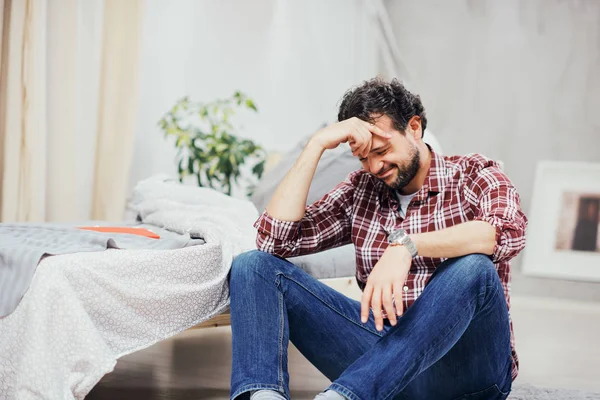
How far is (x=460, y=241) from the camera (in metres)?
1.32

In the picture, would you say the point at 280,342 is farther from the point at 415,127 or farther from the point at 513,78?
the point at 513,78

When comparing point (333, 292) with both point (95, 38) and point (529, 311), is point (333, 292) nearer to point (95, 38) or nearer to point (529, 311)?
point (529, 311)

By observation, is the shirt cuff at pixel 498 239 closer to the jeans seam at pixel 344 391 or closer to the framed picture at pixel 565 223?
the jeans seam at pixel 344 391

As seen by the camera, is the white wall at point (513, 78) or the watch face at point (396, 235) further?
the white wall at point (513, 78)

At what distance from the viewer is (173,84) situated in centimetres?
→ 429

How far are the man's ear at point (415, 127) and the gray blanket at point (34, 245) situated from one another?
624mm

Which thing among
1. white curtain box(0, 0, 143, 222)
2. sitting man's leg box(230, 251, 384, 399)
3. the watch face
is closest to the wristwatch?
the watch face

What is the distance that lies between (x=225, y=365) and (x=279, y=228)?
3.40 feet

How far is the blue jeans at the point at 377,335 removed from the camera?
1.27 m

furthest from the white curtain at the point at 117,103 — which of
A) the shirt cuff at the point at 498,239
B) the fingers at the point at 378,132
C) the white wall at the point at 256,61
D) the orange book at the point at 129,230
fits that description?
the shirt cuff at the point at 498,239

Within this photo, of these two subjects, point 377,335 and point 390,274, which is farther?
point 377,335

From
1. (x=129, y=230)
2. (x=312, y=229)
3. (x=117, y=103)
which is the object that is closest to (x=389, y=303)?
(x=312, y=229)

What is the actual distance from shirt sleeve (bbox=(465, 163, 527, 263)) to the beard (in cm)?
13

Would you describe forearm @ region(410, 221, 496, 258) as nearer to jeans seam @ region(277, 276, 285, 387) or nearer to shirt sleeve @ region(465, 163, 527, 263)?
shirt sleeve @ region(465, 163, 527, 263)
